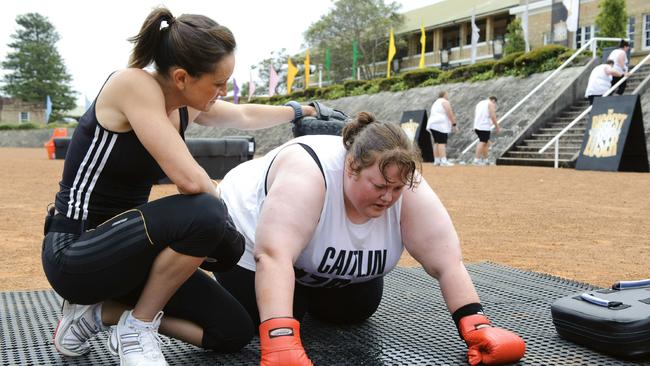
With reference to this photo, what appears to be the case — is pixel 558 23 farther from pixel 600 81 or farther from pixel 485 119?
pixel 485 119

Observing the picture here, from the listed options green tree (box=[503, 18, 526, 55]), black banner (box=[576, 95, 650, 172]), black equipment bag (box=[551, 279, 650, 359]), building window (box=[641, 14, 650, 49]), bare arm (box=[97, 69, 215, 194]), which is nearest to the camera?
bare arm (box=[97, 69, 215, 194])

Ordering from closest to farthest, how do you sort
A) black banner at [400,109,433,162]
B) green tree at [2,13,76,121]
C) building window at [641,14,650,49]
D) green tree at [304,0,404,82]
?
black banner at [400,109,433,162] < building window at [641,14,650,49] < green tree at [304,0,404,82] < green tree at [2,13,76,121]

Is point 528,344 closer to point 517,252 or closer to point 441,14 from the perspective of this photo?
point 517,252

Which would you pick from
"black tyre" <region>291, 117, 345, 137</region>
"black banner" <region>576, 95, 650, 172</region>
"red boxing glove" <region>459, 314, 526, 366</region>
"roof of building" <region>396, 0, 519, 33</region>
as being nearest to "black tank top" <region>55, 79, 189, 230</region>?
"black tyre" <region>291, 117, 345, 137</region>

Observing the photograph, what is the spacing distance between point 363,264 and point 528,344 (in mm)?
689

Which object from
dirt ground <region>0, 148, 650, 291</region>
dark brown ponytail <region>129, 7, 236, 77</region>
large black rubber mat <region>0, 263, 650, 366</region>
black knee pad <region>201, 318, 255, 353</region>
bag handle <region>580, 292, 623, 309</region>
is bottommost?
dirt ground <region>0, 148, 650, 291</region>

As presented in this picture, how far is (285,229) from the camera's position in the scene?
199cm

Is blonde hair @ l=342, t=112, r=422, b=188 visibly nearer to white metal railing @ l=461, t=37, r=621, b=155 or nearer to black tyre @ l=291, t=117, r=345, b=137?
black tyre @ l=291, t=117, r=345, b=137

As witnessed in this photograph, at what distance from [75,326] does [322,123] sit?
1.24 metres

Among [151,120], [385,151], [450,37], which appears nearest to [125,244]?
[151,120]

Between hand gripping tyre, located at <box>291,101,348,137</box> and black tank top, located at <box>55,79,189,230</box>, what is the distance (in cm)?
81

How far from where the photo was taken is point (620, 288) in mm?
2428

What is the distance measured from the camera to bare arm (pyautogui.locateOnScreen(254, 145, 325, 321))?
1913 millimetres

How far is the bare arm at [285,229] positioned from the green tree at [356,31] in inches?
1487
